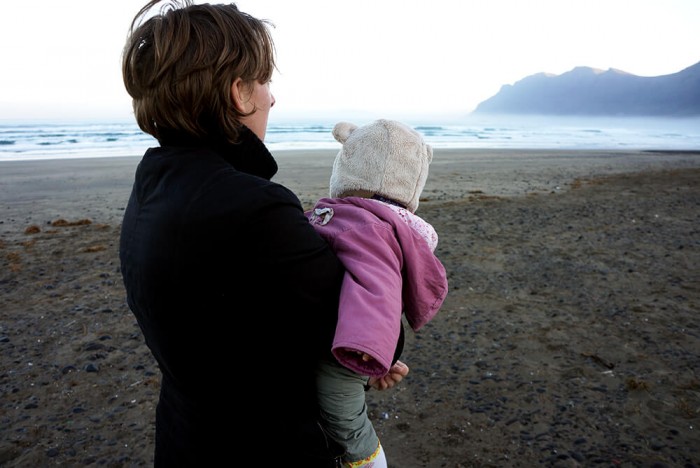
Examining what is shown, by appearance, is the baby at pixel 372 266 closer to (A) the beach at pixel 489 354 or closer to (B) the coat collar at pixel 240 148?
(B) the coat collar at pixel 240 148

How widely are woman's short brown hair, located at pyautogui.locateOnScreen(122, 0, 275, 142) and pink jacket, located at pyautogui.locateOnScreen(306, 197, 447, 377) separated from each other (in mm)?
383

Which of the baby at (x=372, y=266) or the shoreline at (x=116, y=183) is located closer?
the baby at (x=372, y=266)

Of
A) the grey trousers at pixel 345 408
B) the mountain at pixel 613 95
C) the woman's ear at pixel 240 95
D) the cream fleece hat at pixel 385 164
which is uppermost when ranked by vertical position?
the mountain at pixel 613 95

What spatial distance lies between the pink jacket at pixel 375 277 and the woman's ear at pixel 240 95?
1.24 ft

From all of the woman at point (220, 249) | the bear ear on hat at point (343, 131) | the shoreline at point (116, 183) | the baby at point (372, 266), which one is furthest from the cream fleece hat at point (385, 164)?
the shoreline at point (116, 183)

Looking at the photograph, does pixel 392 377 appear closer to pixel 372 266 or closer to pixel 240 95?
pixel 372 266

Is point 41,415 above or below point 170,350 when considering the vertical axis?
below

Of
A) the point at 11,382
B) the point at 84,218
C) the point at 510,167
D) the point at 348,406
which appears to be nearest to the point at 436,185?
the point at 510,167

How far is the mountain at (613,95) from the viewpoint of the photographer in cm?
14338

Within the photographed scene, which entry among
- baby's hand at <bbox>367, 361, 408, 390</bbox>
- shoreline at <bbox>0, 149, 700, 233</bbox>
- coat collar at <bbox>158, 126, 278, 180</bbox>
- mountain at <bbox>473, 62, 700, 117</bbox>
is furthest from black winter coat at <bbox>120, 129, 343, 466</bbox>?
mountain at <bbox>473, 62, 700, 117</bbox>

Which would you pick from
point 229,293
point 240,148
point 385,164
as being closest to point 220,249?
point 229,293

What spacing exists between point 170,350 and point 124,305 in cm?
374

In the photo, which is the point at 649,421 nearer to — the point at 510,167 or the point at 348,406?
the point at 348,406

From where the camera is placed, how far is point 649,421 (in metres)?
2.86
